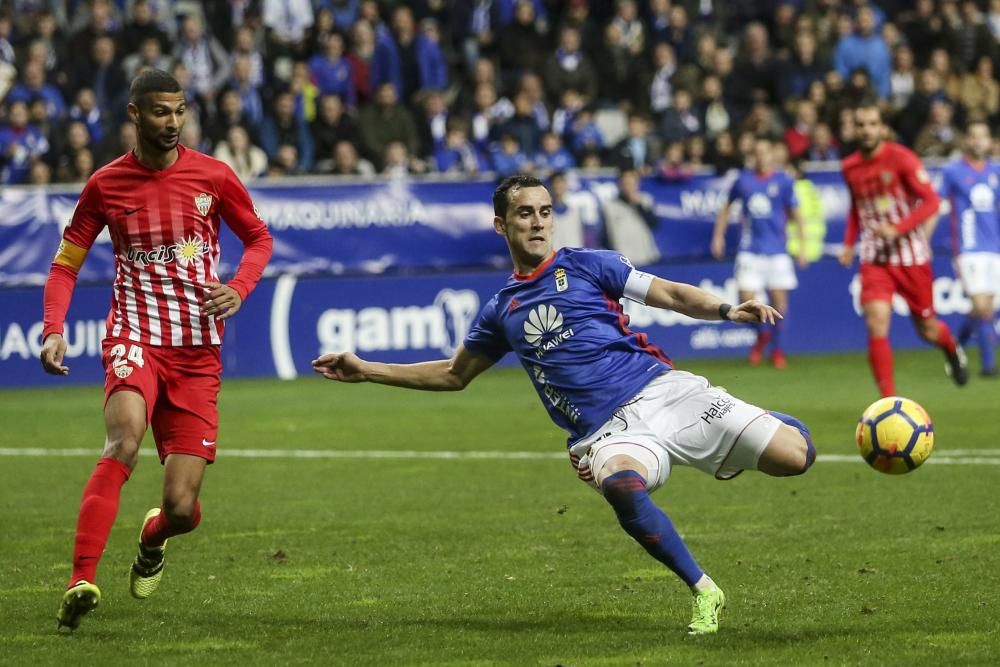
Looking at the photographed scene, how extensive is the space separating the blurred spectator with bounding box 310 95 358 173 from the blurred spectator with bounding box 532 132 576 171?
93.3 inches

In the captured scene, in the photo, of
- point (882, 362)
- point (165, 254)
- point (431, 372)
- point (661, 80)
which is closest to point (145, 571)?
point (165, 254)

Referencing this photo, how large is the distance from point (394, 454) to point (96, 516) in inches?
250

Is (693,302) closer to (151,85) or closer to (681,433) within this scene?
(681,433)

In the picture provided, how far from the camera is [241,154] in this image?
2097 centimetres

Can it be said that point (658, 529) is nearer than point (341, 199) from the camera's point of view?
Yes

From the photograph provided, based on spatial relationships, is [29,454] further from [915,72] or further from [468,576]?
[915,72]

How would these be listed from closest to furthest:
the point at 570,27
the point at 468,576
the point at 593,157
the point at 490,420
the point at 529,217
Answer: the point at 529,217, the point at 468,576, the point at 490,420, the point at 593,157, the point at 570,27

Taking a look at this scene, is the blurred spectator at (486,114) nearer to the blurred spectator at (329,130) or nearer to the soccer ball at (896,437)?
the blurred spectator at (329,130)

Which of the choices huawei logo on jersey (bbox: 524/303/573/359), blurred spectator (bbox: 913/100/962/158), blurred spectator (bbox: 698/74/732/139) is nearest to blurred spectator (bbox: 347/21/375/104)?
blurred spectator (bbox: 698/74/732/139)

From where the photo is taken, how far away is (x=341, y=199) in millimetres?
20969

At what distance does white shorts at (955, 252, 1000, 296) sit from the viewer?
17241 mm

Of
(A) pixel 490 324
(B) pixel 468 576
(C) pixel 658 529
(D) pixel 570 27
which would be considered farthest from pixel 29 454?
(D) pixel 570 27

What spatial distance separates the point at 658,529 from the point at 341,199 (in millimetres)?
14804

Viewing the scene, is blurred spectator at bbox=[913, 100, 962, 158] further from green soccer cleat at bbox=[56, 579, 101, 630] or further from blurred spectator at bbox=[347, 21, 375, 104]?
green soccer cleat at bbox=[56, 579, 101, 630]
